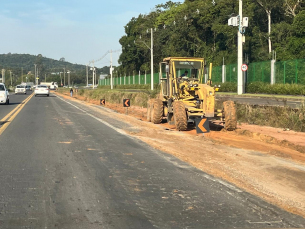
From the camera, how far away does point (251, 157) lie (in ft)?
35.4

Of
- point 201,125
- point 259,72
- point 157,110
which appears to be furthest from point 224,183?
point 259,72

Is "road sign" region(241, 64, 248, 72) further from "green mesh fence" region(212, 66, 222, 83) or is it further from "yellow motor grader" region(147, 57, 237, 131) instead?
"yellow motor grader" region(147, 57, 237, 131)

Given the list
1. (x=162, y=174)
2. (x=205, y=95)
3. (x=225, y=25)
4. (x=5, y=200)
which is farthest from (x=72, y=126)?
(x=225, y=25)

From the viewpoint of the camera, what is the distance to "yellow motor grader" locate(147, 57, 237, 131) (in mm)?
16047

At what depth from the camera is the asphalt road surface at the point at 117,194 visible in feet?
19.1

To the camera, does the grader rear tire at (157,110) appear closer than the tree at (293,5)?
Yes

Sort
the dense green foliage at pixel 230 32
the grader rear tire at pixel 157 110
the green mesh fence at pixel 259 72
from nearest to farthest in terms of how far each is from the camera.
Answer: the grader rear tire at pixel 157 110 < the green mesh fence at pixel 259 72 < the dense green foliage at pixel 230 32

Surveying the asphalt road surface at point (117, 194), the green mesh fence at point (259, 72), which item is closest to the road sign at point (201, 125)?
the asphalt road surface at point (117, 194)

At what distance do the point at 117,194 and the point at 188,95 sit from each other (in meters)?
10.5

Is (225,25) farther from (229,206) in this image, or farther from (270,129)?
(229,206)

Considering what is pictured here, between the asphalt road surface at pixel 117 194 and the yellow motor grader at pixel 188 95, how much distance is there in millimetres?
5059

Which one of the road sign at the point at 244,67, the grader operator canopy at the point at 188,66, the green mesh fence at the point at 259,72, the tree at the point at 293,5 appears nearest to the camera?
the grader operator canopy at the point at 188,66

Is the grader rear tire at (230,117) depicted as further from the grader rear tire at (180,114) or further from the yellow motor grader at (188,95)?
the grader rear tire at (180,114)

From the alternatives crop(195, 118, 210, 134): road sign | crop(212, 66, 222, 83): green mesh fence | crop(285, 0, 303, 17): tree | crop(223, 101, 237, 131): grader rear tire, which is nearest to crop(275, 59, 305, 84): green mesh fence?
crop(212, 66, 222, 83): green mesh fence
